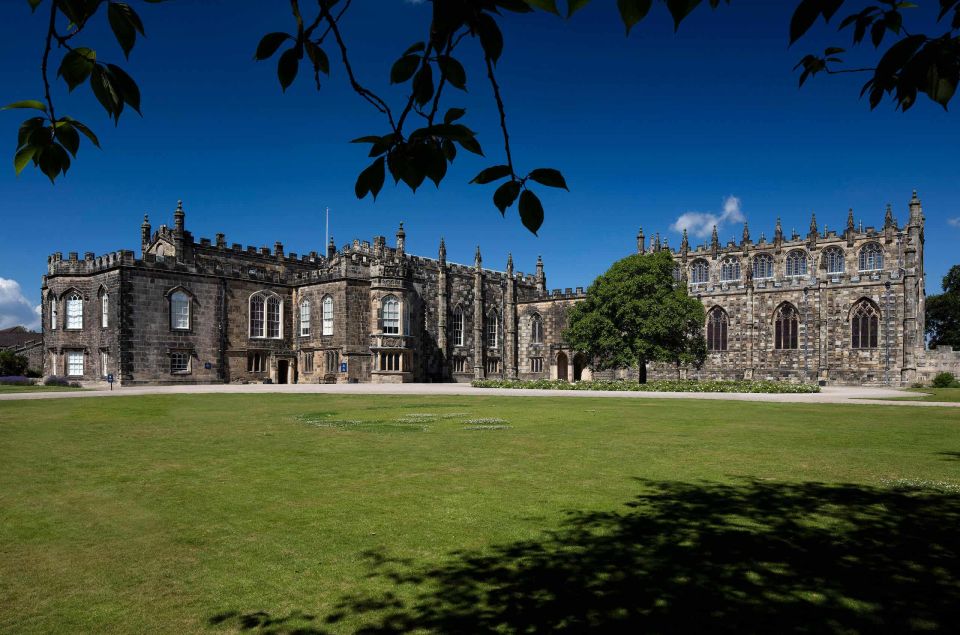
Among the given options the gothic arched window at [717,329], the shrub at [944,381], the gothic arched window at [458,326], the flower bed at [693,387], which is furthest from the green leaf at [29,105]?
the gothic arched window at [717,329]

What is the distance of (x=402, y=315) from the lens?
50750mm

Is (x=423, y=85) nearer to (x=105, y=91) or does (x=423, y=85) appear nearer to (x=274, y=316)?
(x=105, y=91)

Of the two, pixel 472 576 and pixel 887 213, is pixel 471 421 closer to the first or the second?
pixel 472 576

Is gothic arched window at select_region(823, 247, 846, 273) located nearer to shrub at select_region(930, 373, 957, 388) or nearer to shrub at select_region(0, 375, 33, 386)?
shrub at select_region(930, 373, 957, 388)

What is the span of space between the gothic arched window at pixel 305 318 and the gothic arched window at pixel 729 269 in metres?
44.6

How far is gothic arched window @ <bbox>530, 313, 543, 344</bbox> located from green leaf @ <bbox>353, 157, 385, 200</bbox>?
207ft

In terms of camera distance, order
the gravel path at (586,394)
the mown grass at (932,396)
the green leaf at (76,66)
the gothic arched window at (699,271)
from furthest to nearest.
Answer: the gothic arched window at (699,271) < the mown grass at (932,396) < the gravel path at (586,394) < the green leaf at (76,66)

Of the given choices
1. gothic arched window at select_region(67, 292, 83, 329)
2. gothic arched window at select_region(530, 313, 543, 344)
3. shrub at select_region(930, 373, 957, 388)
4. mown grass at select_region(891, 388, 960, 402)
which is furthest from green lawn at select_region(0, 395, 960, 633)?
gothic arched window at select_region(530, 313, 543, 344)

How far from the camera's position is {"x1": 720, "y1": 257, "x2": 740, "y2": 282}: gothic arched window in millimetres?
67750

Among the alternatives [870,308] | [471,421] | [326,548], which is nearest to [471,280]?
[870,308]

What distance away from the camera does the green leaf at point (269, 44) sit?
8.54 feet

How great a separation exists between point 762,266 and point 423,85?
71.3 meters

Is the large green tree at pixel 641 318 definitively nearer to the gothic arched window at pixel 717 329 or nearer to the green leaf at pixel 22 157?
the gothic arched window at pixel 717 329

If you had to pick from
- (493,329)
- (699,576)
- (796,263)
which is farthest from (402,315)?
(699,576)
